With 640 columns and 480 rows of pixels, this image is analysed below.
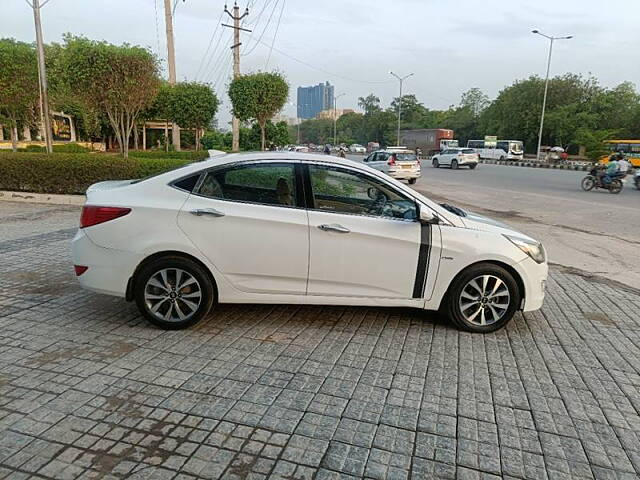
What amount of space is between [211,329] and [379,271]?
152 centimetres

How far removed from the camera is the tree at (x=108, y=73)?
12.0 meters

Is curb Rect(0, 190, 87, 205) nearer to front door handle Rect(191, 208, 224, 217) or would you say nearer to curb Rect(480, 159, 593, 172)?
front door handle Rect(191, 208, 224, 217)

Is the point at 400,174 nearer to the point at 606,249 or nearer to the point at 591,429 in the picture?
the point at 606,249

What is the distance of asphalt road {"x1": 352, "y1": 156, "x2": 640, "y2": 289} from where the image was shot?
7.24 meters

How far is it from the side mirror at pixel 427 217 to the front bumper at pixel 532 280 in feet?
2.73

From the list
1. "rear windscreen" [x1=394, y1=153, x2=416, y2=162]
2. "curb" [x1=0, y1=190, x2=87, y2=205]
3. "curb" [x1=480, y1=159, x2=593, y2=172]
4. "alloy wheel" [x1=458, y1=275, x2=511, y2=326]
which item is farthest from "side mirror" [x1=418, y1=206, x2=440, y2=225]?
"curb" [x1=480, y1=159, x2=593, y2=172]

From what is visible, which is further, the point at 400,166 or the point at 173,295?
the point at 400,166

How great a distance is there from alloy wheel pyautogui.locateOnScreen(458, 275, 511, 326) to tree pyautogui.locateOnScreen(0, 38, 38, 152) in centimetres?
1957

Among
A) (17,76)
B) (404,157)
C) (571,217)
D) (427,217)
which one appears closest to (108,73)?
(17,76)

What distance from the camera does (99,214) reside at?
3768mm

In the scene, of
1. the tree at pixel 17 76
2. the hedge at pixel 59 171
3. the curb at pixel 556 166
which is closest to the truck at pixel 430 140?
the curb at pixel 556 166

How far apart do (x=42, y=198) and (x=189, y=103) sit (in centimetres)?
1206

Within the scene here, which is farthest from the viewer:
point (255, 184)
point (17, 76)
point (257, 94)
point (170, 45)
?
point (170, 45)

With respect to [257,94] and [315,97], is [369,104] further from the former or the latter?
[257,94]
